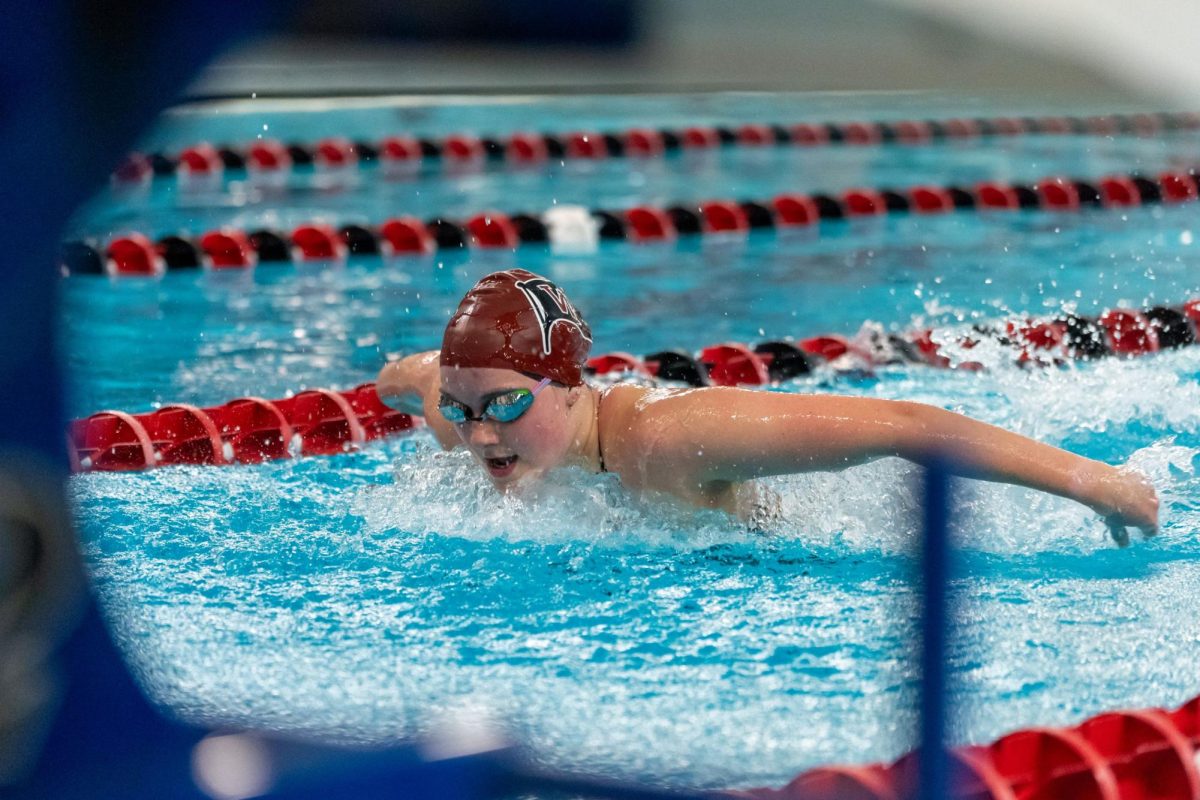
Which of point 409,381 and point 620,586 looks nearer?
point 620,586

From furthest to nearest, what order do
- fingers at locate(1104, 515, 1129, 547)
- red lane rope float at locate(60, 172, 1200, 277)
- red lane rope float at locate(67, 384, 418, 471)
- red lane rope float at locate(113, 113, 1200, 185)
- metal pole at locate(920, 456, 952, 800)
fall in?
red lane rope float at locate(113, 113, 1200, 185), red lane rope float at locate(60, 172, 1200, 277), red lane rope float at locate(67, 384, 418, 471), fingers at locate(1104, 515, 1129, 547), metal pole at locate(920, 456, 952, 800)

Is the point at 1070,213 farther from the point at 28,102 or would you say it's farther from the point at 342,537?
the point at 28,102

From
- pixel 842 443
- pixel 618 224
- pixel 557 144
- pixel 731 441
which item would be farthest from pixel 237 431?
pixel 557 144

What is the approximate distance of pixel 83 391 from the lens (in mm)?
4680

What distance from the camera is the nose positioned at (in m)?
2.66

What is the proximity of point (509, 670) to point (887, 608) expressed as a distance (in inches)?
29.9

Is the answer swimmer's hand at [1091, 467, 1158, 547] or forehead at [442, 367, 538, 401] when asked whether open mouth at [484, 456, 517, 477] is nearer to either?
forehead at [442, 367, 538, 401]

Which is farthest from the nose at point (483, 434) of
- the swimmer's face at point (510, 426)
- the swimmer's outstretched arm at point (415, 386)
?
the swimmer's outstretched arm at point (415, 386)

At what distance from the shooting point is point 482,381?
2.64 meters

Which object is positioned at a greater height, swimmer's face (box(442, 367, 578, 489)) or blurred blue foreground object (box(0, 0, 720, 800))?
swimmer's face (box(442, 367, 578, 489))

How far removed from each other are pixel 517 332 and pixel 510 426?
0.60ft

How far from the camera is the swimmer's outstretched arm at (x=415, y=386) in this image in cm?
330

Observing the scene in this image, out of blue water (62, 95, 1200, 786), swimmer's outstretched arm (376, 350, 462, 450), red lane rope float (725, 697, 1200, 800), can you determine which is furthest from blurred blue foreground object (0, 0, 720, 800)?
swimmer's outstretched arm (376, 350, 462, 450)

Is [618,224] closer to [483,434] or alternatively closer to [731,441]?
[483,434]
